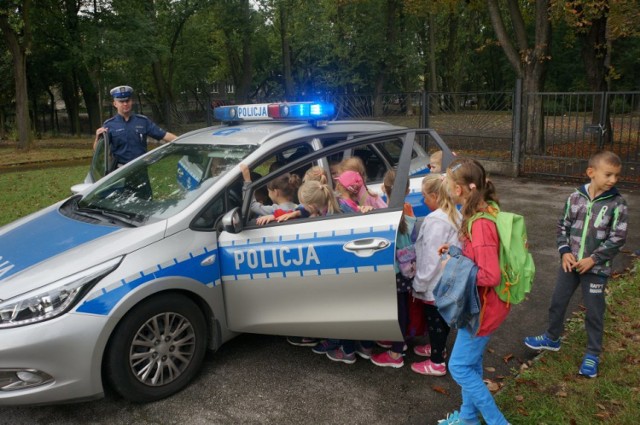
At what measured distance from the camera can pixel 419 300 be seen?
3668 millimetres

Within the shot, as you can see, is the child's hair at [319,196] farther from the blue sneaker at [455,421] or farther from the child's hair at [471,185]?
the blue sneaker at [455,421]

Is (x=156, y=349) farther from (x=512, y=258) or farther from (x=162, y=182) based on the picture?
(x=512, y=258)

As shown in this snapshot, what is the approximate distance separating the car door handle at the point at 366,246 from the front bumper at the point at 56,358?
59.2 inches

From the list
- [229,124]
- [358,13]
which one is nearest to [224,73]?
[358,13]

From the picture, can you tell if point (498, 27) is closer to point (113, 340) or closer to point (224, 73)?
point (113, 340)

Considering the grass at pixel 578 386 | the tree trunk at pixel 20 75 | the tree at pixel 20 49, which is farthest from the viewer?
the tree trunk at pixel 20 75

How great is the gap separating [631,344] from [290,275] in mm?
2571

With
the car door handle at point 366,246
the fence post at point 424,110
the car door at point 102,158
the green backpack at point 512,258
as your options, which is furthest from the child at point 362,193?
the fence post at point 424,110

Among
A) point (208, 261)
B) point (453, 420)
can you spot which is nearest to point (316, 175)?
point (208, 261)

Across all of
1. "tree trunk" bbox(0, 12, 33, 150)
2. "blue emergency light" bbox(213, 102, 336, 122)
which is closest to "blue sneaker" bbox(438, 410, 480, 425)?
"blue emergency light" bbox(213, 102, 336, 122)

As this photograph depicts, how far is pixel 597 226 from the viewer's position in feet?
11.4

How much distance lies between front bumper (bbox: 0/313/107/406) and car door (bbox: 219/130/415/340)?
0.91 metres

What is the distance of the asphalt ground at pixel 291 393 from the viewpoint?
10.7 ft

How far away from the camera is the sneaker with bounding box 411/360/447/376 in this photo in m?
3.69
